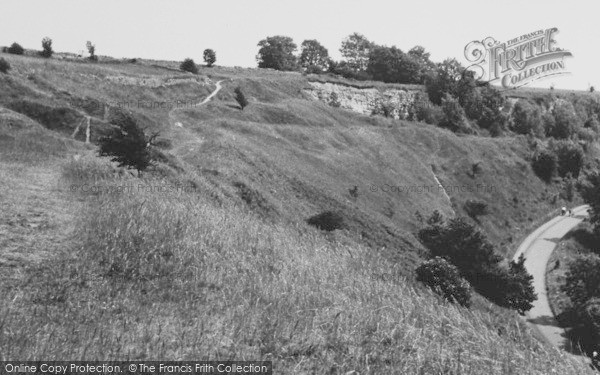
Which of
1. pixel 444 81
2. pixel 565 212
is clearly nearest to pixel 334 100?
pixel 444 81

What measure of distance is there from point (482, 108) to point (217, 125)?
79.1 m

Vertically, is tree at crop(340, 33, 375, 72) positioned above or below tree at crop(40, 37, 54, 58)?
above

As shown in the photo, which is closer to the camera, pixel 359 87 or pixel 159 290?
pixel 159 290

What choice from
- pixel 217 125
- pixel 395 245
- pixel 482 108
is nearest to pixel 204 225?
pixel 395 245

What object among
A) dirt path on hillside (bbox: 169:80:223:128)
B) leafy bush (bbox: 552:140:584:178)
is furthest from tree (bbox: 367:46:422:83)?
dirt path on hillside (bbox: 169:80:223:128)

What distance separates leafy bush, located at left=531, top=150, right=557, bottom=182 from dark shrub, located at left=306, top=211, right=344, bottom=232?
230 feet

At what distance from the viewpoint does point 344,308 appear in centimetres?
759

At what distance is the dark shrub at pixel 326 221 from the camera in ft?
117

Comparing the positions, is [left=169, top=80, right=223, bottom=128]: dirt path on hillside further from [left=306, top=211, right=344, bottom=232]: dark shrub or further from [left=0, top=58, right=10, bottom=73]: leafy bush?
[left=306, top=211, right=344, bottom=232]: dark shrub

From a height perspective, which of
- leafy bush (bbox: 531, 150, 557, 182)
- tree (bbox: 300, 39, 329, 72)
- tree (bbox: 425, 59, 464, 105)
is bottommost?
leafy bush (bbox: 531, 150, 557, 182)

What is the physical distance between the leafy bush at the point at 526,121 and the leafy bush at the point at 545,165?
1771 centimetres

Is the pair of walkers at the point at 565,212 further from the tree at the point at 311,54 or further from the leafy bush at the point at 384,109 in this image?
the tree at the point at 311,54

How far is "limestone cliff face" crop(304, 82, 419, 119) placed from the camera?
3694 inches

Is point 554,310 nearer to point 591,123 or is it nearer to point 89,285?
point 89,285
